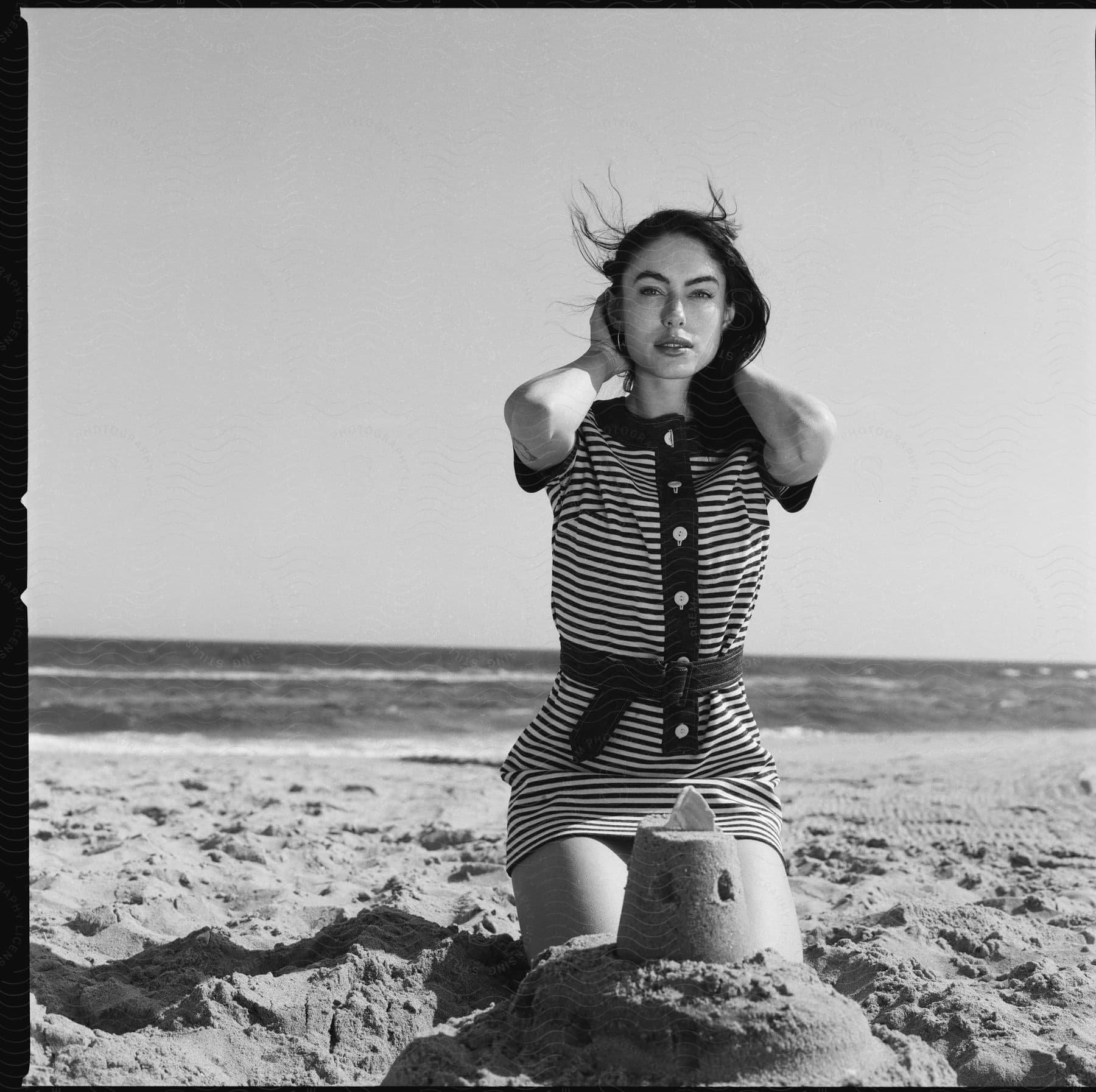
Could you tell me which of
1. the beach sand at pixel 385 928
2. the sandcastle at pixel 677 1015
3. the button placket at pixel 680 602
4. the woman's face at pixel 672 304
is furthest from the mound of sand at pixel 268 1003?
the woman's face at pixel 672 304

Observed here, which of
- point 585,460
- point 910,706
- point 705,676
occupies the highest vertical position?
point 585,460

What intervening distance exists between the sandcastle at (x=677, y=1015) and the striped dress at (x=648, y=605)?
1.73 ft

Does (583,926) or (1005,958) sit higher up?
(583,926)

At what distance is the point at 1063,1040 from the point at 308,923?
2027mm

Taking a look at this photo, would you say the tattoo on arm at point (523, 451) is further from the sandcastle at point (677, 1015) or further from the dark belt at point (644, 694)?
the sandcastle at point (677, 1015)

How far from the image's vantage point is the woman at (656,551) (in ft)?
8.25

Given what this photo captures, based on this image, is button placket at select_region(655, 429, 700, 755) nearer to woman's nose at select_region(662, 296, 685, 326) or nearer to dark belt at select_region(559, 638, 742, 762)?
dark belt at select_region(559, 638, 742, 762)

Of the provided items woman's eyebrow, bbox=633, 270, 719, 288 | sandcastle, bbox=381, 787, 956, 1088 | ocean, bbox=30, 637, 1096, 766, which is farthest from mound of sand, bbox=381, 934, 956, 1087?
ocean, bbox=30, 637, 1096, 766

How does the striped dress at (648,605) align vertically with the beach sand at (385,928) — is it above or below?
above

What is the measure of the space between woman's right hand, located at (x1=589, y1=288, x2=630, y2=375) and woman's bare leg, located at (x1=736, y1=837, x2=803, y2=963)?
3.82 feet

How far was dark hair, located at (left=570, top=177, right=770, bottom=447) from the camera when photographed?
2.60 meters

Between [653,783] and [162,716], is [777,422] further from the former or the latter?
[162,716]

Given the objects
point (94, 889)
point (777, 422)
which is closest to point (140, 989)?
point (94, 889)

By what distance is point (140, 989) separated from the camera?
8.58ft
